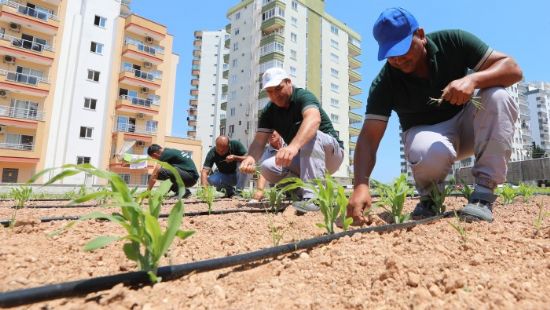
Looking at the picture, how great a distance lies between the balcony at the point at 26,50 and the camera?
20828mm

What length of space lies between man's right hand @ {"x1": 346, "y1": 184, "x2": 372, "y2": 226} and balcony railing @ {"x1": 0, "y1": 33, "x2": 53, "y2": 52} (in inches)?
1050

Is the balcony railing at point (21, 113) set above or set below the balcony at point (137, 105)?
below

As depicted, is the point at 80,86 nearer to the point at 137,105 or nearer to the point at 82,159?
the point at 137,105

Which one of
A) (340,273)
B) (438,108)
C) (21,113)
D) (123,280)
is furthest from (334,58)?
(123,280)

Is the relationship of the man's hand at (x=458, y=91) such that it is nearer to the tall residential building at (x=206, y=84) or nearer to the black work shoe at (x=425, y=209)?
the black work shoe at (x=425, y=209)

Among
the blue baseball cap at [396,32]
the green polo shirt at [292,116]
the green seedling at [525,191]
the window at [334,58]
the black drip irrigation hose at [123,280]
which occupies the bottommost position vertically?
the black drip irrigation hose at [123,280]

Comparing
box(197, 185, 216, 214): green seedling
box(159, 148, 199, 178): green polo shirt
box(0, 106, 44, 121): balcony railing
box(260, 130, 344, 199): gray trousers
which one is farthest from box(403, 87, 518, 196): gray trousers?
box(0, 106, 44, 121): balcony railing

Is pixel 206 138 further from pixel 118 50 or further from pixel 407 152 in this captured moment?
pixel 407 152

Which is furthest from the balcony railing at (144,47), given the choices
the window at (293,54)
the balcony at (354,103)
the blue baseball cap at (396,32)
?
the blue baseball cap at (396,32)

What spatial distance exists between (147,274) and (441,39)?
2.04 meters

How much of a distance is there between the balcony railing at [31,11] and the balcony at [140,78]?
5.54m

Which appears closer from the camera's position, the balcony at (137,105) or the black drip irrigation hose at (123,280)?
the black drip irrigation hose at (123,280)

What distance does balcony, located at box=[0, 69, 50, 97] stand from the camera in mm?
20750

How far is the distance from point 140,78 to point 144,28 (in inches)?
162
